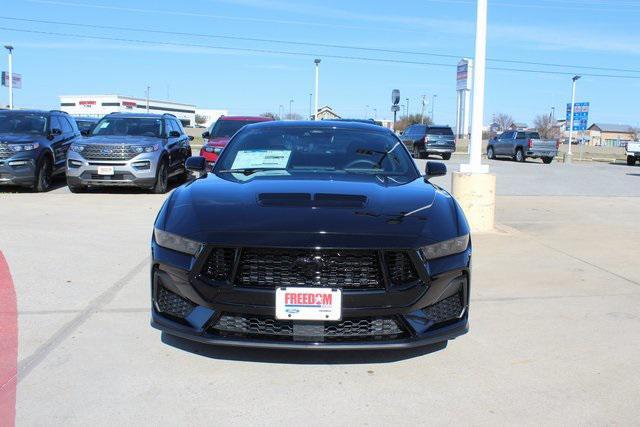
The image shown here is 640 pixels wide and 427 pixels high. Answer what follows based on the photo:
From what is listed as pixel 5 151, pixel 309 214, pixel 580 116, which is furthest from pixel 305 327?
pixel 580 116

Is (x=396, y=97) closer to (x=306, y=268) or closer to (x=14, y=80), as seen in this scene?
(x=306, y=268)

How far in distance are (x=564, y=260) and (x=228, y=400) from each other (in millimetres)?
4871

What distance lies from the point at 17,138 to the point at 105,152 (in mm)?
1908

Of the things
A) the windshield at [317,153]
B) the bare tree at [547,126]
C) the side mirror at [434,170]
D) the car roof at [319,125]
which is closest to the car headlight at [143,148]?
the car roof at [319,125]

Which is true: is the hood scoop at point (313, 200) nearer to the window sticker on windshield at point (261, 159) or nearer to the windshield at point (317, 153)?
the windshield at point (317, 153)

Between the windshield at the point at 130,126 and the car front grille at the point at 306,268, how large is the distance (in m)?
10.5

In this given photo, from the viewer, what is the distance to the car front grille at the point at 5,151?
39.4 feet

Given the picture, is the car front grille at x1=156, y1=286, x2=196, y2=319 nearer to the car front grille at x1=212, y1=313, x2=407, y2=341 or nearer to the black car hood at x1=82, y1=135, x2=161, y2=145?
the car front grille at x1=212, y1=313, x2=407, y2=341

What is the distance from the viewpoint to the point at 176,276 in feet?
11.6

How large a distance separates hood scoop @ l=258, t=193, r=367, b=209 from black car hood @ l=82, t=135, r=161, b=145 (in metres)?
8.87

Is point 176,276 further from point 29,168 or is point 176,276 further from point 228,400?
point 29,168

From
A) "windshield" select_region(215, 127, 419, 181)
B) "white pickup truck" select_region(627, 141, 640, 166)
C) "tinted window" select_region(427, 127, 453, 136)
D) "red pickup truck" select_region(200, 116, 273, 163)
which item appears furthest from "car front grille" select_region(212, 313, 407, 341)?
"white pickup truck" select_region(627, 141, 640, 166)

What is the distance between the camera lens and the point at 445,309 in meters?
3.63

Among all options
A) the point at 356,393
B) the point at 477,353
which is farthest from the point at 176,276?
the point at 477,353
